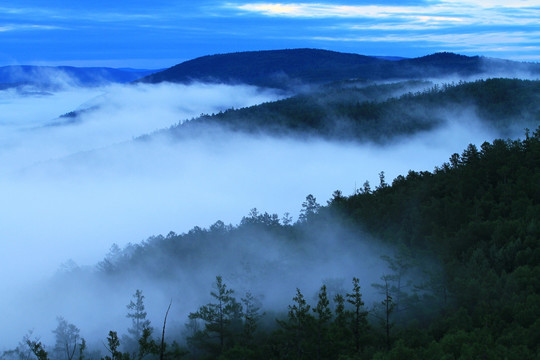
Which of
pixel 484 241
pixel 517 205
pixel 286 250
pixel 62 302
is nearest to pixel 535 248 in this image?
pixel 484 241

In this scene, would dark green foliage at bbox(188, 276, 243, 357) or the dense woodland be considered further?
dark green foliage at bbox(188, 276, 243, 357)

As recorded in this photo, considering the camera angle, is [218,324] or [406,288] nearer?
[218,324]

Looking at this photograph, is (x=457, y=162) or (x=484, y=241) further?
(x=457, y=162)

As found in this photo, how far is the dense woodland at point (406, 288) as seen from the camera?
3619cm

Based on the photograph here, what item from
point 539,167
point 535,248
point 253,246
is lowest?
point 253,246

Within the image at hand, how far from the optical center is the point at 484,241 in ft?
200

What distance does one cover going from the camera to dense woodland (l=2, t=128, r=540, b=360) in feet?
119

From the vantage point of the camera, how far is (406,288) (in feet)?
192

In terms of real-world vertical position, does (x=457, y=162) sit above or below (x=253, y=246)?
above

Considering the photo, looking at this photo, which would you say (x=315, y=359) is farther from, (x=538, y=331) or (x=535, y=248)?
(x=535, y=248)

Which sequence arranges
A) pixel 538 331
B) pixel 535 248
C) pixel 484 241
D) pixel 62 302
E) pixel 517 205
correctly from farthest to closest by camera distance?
pixel 62 302 → pixel 517 205 → pixel 484 241 → pixel 535 248 → pixel 538 331

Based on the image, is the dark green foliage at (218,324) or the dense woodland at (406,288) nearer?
the dense woodland at (406,288)

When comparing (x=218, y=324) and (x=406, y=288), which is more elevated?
(x=218, y=324)

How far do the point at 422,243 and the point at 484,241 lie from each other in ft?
33.2
